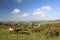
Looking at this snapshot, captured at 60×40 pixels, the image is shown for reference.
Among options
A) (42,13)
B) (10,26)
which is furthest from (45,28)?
(10,26)

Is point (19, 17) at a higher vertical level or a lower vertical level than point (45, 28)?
higher

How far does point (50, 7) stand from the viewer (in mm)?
2035

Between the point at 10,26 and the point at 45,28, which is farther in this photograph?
the point at 10,26

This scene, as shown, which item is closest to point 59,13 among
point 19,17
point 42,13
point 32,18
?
point 42,13

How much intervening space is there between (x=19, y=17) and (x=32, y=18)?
8.9 inches

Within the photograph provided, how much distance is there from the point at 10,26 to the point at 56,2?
872mm

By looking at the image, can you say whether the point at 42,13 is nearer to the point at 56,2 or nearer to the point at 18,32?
the point at 56,2

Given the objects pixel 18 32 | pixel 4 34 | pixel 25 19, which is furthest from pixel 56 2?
pixel 4 34

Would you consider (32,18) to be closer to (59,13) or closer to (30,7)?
(30,7)

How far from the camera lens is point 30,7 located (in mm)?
2086

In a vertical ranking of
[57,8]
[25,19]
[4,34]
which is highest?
[57,8]

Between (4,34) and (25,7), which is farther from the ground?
(25,7)

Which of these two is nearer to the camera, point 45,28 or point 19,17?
point 45,28

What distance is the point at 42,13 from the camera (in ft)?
6.83
